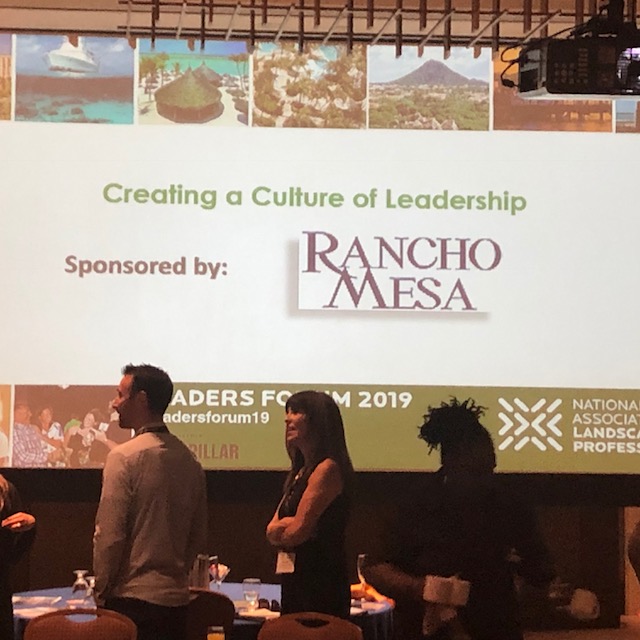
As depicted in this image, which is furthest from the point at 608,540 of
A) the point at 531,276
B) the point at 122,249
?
the point at 122,249

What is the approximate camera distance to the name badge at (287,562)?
3873 mm

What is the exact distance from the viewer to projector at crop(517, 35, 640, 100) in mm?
4145

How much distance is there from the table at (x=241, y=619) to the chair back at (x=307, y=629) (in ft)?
2.52

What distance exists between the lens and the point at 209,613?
13.6ft

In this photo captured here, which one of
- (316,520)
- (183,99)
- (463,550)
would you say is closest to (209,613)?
(316,520)

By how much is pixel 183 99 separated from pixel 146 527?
230 centimetres

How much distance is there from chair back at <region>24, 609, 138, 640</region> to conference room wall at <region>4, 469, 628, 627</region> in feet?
5.24

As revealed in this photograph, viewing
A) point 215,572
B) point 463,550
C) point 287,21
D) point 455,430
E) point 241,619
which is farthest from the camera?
point 287,21

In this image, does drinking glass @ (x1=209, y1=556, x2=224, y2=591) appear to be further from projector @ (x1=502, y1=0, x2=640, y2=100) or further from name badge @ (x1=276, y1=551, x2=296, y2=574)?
projector @ (x1=502, y1=0, x2=640, y2=100)

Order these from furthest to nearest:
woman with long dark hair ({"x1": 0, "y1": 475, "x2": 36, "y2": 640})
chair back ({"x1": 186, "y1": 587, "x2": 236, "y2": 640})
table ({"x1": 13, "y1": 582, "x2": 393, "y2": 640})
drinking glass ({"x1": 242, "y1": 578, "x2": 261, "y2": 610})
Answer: drinking glass ({"x1": 242, "y1": 578, "x2": 261, "y2": 610})
table ({"x1": 13, "y1": 582, "x2": 393, "y2": 640})
chair back ({"x1": 186, "y1": 587, "x2": 236, "y2": 640})
woman with long dark hair ({"x1": 0, "y1": 475, "x2": 36, "y2": 640})

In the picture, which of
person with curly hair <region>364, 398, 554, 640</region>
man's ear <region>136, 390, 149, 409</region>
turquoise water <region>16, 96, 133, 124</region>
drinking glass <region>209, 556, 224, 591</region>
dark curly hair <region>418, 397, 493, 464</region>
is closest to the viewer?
person with curly hair <region>364, 398, 554, 640</region>

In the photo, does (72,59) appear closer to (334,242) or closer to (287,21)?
(287,21)

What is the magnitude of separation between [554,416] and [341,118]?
166 cm

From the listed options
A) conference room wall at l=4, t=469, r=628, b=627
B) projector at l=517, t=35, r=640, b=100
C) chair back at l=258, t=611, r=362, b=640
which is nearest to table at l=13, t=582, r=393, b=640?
conference room wall at l=4, t=469, r=628, b=627
